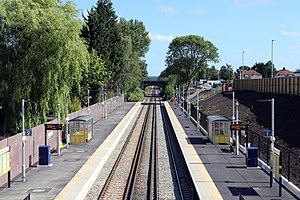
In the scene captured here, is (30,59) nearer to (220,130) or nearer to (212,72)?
(220,130)

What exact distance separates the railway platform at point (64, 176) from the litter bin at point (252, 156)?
823 cm

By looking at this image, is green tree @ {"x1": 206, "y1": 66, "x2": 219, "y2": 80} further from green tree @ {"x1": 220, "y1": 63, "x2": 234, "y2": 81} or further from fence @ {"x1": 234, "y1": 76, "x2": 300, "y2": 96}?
fence @ {"x1": 234, "y1": 76, "x2": 300, "y2": 96}

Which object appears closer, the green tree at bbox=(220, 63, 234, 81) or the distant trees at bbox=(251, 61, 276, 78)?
the distant trees at bbox=(251, 61, 276, 78)

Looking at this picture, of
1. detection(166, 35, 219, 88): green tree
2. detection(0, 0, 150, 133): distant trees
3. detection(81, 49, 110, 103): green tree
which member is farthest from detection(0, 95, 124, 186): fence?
detection(166, 35, 219, 88): green tree

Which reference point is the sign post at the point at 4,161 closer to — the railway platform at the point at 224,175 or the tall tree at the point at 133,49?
the railway platform at the point at 224,175

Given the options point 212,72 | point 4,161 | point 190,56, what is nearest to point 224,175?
point 4,161

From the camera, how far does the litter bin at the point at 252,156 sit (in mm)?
25422

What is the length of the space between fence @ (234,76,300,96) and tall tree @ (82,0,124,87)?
22.0 metres

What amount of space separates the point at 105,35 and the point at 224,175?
53060 mm

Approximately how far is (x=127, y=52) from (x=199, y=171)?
245 feet

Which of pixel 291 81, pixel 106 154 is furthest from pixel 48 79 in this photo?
pixel 291 81

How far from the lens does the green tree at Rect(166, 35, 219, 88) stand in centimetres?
11244

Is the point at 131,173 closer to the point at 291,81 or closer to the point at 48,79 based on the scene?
the point at 48,79

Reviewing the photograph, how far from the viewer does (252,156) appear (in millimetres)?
25469
